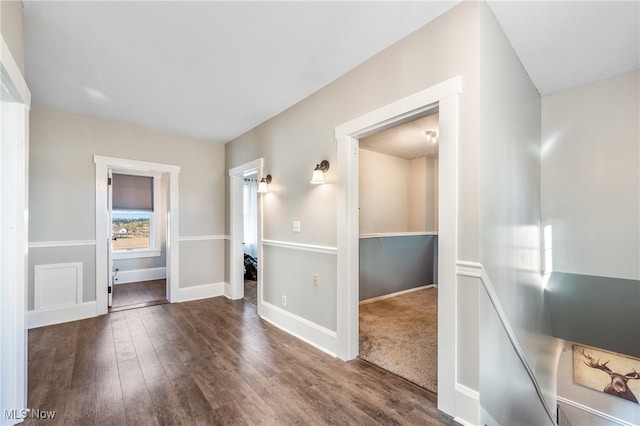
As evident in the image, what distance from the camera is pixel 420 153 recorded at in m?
5.15

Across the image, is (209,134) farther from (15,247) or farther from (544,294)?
(544,294)

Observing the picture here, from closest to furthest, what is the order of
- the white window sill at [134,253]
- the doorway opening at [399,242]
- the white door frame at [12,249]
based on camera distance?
1. the white door frame at [12,249]
2. the doorway opening at [399,242]
3. the white window sill at [134,253]

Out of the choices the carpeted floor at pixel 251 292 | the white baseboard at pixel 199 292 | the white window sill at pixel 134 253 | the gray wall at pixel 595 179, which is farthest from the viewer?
the white window sill at pixel 134 253

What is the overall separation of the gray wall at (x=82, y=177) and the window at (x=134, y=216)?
201 cm

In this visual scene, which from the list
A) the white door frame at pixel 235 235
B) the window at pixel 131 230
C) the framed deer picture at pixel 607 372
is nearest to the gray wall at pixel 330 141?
the white door frame at pixel 235 235

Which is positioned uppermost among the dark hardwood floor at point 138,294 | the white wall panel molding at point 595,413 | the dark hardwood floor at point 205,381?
the dark hardwood floor at point 205,381

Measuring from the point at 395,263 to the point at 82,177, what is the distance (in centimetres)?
499

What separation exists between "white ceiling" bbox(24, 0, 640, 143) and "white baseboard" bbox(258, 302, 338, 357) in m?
2.52

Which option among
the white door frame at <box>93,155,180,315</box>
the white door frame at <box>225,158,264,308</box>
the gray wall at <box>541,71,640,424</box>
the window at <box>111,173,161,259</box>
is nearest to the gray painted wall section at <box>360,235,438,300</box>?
the white door frame at <box>225,158,264,308</box>

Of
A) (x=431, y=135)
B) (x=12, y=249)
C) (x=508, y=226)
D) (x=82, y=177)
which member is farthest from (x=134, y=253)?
(x=508, y=226)

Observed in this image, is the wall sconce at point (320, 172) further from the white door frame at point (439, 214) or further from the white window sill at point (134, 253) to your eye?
the white window sill at point (134, 253)

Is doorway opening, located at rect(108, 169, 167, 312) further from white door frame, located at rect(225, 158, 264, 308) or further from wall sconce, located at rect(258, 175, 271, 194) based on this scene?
wall sconce, located at rect(258, 175, 271, 194)

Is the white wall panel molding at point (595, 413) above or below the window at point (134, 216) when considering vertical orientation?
below

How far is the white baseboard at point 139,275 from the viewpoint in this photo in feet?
18.4
